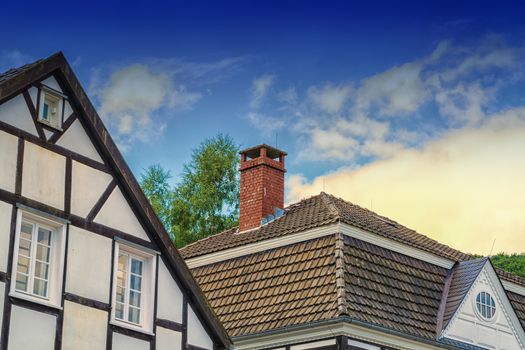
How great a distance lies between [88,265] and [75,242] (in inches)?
19.7

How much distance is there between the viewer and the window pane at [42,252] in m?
19.0

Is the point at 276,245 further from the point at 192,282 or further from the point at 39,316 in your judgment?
the point at 39,316

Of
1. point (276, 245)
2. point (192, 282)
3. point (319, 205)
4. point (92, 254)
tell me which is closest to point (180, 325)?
point (192, 282)

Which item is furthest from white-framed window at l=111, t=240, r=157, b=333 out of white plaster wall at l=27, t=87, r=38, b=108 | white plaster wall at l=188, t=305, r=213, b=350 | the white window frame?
white plaster wall at l=27, t=87, r=38, b=108

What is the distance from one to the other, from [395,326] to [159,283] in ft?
24.7

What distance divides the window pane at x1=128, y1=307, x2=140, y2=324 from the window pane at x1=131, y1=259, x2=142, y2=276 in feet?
2.78

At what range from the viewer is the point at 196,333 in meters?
21.7

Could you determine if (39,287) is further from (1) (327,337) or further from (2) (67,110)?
(1) (327,337)

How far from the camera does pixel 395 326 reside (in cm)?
2623

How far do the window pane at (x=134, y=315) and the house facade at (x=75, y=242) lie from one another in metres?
0.02

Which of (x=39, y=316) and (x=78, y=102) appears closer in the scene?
(x=39, y=316)

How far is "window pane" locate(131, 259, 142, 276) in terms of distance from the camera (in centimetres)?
2111

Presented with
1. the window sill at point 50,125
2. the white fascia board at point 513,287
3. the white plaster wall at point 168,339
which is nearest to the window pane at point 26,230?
the window sill at point 50,125

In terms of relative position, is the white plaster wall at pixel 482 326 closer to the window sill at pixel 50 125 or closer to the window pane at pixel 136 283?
the window pane at pixel 136 283
